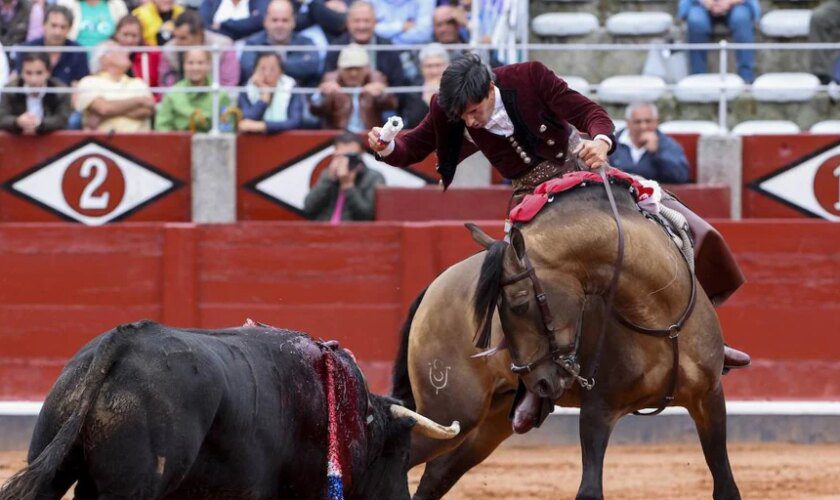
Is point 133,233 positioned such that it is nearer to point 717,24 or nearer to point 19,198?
point 19,198

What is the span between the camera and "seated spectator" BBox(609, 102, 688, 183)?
29.3 ft

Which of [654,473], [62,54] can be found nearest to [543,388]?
[654,473]

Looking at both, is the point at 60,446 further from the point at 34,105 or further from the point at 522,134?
the point at 34,105

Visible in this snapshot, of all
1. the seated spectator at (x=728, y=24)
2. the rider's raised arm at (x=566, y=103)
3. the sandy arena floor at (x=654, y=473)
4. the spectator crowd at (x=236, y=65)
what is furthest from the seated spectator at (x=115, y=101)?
the rider's raised arm at (x=566, y=103)

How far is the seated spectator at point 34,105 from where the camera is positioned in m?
9.55

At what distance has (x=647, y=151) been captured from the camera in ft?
29.5

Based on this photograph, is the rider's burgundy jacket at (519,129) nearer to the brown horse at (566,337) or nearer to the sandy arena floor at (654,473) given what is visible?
the brown horse at (566,337)

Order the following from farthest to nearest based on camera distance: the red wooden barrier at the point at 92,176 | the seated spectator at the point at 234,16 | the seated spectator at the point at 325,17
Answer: the seated spectator at the point at 234,16 < the seated spectator at the point at 325,17 < the red wooden barrier at the point at 92,176

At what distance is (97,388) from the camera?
3.84 meters

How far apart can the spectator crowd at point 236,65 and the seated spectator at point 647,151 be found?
1176 mm

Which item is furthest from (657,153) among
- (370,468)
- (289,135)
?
(370,468)

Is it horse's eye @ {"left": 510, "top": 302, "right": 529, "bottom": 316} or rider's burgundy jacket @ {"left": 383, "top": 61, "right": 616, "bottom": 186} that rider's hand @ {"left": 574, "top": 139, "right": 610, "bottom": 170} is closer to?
rider's burgundy jacket @ {"left": 383, "top": 61, "right": 616, "bottom": 186}

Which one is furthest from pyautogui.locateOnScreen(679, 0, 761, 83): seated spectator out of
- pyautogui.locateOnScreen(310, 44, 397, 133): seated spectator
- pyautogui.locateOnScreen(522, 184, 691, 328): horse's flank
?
pyautogui.locateOnScreen(522, 184, 691, 328): horse's flank

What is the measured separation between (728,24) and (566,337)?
20.8ft
